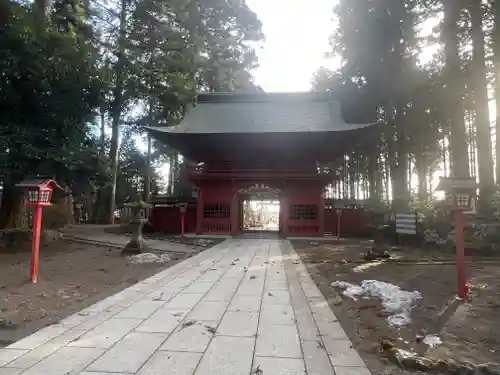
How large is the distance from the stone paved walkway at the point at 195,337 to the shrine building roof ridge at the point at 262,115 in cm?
1208

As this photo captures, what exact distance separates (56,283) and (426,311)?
236 inches

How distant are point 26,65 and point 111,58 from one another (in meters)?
4.57

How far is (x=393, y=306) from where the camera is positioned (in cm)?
490

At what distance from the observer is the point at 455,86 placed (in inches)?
495

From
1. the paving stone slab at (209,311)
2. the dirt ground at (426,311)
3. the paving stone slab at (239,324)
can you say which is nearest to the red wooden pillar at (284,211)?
the dirt ground at (426,311)

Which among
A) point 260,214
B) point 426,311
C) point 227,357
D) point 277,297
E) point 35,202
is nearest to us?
point 227,357

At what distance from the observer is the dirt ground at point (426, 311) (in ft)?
11.3

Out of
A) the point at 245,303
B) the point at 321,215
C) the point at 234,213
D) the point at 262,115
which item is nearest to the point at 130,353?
the point at 245,303

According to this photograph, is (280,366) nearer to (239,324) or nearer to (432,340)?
(239,324)

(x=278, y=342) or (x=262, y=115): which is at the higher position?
(x=262, y=115)

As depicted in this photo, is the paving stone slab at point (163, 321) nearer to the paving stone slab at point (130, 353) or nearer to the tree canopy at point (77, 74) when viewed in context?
the paving stone slab at point (130, 353)

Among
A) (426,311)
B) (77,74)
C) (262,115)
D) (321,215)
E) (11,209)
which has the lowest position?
(426,311)

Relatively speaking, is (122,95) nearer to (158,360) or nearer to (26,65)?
(26,65)

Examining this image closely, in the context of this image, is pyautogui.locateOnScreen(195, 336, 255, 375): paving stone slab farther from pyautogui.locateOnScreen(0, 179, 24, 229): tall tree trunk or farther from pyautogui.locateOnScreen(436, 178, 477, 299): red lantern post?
pyautogui.locateOnScreen(0, 179, 24, 229): tall tree trunk
